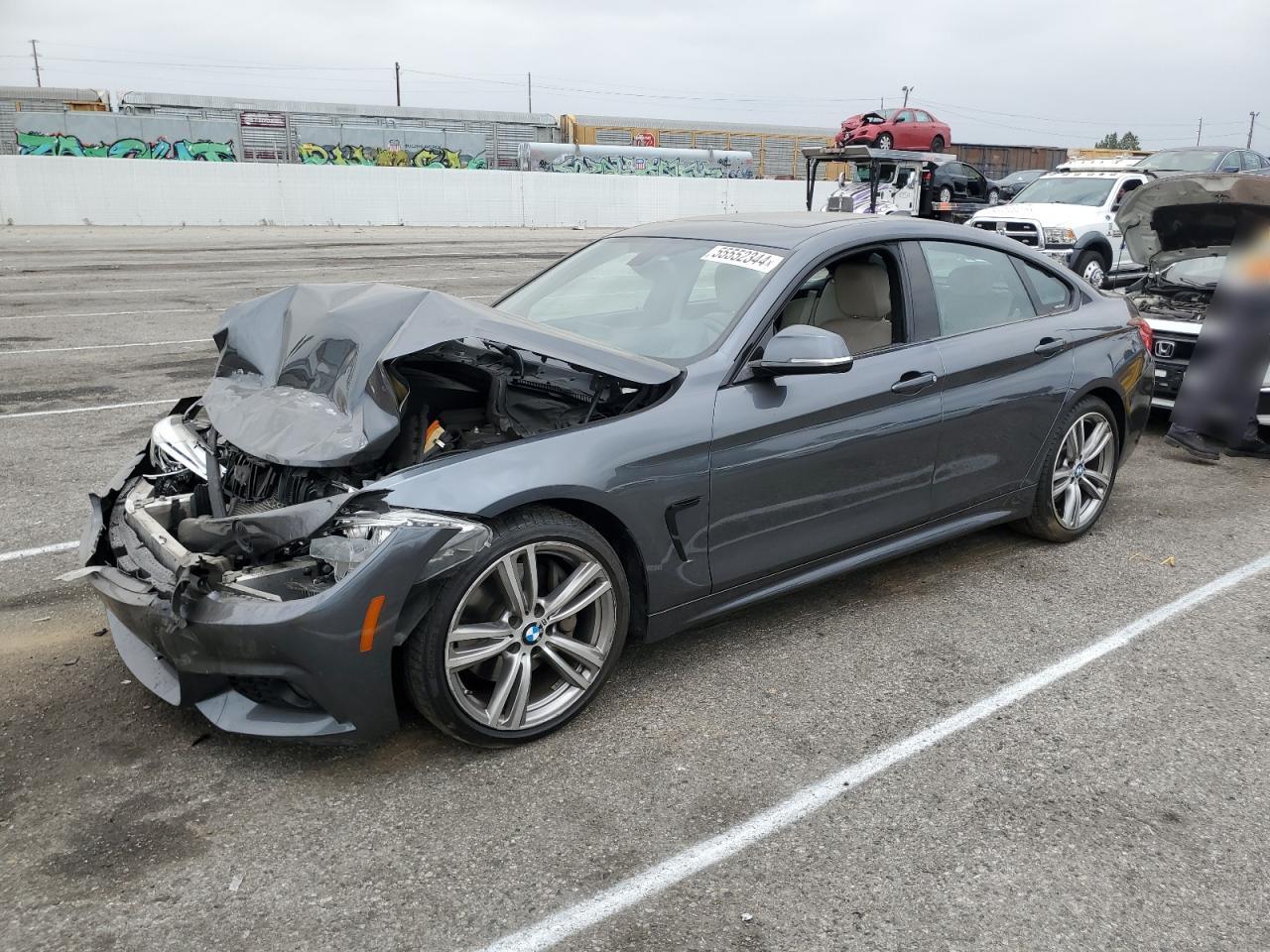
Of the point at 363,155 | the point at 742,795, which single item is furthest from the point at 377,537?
the point at 363,155

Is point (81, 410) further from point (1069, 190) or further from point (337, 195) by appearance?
point (337, 195)

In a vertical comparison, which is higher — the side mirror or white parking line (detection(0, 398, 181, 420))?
the side mirror

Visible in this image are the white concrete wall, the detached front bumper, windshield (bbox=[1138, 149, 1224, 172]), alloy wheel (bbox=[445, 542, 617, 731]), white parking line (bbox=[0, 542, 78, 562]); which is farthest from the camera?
the white concrete wall

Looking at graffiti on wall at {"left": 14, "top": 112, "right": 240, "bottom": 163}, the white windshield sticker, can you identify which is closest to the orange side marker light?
the white windshield sticker

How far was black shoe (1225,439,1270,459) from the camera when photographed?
6.89m

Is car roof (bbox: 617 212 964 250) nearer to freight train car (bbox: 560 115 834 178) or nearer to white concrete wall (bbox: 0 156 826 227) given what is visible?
white concrete wall (bbox: 0 156 826 227)

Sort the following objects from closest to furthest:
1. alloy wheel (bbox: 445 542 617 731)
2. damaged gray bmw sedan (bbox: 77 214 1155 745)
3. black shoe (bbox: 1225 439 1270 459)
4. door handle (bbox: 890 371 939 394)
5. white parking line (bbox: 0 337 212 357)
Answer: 1. damaged gray bmw sedan (bbox: 77 214 1155 745)
2. alloy wheel (bbox: 445 542 617 731)
3. door handle (bbox: 890 371 939 394)
4. black shoe (bbox: 1225 439 1270 459)
5. white parking line (bbox: 0 337 212 357)

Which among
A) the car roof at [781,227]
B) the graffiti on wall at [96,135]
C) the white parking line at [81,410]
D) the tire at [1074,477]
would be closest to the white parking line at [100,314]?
the white parking line at [81,410]

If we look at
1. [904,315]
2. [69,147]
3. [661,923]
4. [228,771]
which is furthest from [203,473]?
[69,147]

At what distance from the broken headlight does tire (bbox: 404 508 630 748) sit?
72mm

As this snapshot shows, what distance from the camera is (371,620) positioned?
282 centimetres

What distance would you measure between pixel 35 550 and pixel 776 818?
3747 millimetres

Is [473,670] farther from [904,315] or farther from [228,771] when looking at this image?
[904,315]

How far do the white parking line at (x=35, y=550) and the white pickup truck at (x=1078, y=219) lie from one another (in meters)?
12.6
